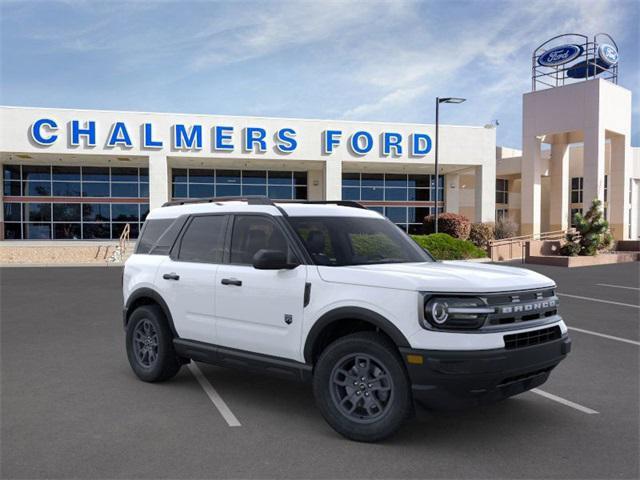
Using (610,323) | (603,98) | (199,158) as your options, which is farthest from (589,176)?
(610,323)

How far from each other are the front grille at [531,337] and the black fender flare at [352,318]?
784mm

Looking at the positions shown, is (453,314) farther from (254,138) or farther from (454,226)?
(254,138)

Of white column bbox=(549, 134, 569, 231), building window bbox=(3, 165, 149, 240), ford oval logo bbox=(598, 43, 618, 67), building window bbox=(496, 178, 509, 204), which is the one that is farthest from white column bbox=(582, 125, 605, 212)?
building window bbox=(3, 165, 149, 240)

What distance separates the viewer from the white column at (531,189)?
36.3 m

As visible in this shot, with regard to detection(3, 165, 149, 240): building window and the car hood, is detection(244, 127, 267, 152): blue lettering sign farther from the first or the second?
the car hood

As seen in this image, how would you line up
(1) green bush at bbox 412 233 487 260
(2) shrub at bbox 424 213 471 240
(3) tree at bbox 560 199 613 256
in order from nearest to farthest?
(1) green bush at bbox 412 233 487 260 → (3) tree at bbox 560 199 613 256 → (2) shrub at bbox 424 213 471 240

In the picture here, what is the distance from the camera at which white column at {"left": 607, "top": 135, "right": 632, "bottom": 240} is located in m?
36.7

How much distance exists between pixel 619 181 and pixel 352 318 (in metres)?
37.7

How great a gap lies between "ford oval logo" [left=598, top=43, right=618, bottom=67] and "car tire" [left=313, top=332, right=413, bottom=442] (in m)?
36.9

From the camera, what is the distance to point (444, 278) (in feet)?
14.7

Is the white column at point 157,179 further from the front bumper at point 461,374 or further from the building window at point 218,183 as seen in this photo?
the front bumper at point 461,374

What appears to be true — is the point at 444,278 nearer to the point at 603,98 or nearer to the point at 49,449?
the point at 49,449

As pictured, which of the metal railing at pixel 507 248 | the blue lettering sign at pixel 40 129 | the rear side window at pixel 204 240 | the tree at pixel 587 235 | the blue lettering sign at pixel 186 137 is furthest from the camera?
the blue lettering sign at pixel 186 137

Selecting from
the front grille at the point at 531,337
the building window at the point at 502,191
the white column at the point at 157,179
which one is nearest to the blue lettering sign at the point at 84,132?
the white column at the point at 157,179
